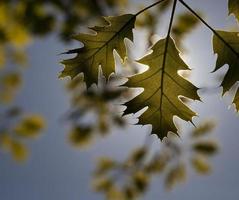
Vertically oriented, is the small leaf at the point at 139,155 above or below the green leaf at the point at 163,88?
above

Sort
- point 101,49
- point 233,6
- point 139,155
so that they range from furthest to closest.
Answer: point 139,155
point 101,49
point 233,6

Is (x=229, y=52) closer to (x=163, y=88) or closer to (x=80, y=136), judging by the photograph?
(x=163, y=88)

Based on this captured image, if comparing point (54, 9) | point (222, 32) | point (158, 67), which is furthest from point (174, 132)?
point (54, 9)

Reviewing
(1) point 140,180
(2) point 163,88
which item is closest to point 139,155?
(1) point 140,180

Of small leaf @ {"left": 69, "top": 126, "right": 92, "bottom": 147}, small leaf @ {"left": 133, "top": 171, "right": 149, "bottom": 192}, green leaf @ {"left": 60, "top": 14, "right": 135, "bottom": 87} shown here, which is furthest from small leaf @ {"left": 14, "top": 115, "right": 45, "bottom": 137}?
green leaf @ {"left": 60, "top": 14, "right": 135, "bottom": 87}

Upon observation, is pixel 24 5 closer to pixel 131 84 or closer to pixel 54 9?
pixel 54 9

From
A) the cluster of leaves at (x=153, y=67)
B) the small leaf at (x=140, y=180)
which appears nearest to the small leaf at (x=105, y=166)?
the small leaf at (x=140, y=180)

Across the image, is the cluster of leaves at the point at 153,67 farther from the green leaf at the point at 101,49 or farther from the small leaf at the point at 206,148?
the small leaf at the point at 206,148

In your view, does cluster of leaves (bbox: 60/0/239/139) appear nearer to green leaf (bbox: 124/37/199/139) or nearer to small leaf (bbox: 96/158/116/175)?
green leaf (bbox: 124/37/199/139)
